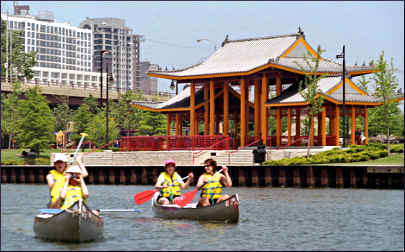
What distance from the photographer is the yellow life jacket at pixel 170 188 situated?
102ft


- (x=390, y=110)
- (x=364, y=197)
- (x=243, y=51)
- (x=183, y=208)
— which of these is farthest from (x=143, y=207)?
(x=390, y=110)

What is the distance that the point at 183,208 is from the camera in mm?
31031

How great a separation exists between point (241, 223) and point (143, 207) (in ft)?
31.8

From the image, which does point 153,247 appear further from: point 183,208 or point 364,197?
point 364,197

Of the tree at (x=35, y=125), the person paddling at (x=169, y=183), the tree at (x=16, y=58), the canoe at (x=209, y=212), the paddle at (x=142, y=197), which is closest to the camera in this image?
the canoe at (x=209, y=212)

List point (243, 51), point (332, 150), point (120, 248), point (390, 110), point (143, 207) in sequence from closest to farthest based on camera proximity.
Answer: point (120, 248) → point (143, 207) → point (332, 150) → point (243, 51) → point (390, 110)

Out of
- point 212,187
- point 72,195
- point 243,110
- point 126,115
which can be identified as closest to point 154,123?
point 126,115

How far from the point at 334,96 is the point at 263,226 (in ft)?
108

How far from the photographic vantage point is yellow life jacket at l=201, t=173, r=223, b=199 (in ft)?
98.7

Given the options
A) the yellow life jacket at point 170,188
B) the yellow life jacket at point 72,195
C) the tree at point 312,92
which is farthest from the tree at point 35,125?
the yellow life jacket at point 72,195

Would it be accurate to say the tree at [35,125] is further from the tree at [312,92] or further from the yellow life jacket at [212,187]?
the yellow life jacket at [212,187]

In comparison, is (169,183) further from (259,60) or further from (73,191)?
(259,60)

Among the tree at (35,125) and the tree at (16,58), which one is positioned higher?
the tree at (16,58)

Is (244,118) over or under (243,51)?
under
